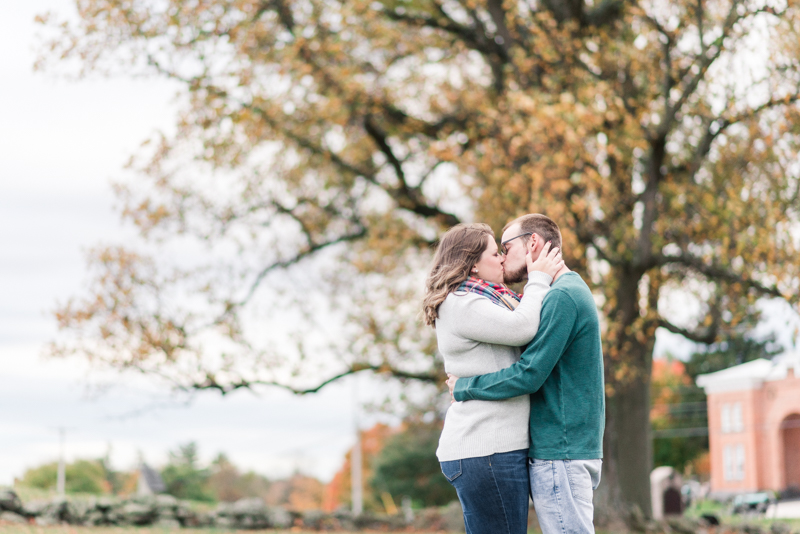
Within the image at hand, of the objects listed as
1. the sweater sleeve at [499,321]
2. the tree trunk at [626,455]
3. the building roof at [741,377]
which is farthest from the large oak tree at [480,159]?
the building roof at [741,377]

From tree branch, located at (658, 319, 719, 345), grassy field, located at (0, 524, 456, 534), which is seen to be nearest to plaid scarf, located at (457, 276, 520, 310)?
grassy field, located at (0, 524, 456, 534)

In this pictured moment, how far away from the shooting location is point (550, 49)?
10.5 m

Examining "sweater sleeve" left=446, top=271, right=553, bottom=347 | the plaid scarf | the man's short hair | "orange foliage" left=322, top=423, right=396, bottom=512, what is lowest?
"orange foliage" left=322, top=423, right=396, bottom=512

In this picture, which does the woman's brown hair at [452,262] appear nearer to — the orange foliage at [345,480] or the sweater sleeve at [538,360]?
the sweater sleeve at [538,360]

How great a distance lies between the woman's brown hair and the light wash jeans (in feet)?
2.77

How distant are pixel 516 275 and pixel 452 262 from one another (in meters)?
0.35

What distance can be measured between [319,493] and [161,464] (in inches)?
1148

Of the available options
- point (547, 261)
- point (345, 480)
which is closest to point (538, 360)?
point (547, 261)

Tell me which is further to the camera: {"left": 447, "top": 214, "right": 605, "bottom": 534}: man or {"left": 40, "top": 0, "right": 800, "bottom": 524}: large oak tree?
{"left": 40, "top": 0, "right": 800, "bottom": 524}: large oak tree

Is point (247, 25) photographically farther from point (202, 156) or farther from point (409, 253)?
point (409, 253)

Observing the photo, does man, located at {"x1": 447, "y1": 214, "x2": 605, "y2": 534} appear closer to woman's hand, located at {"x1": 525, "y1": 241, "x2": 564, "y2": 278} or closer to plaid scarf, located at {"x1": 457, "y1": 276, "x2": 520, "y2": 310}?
woman's hand, located at {"x1": 525, "y1": 241, "x2": 564, "y2": 278}

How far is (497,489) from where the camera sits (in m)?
3.25

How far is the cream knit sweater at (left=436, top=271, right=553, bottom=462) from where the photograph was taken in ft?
10.7

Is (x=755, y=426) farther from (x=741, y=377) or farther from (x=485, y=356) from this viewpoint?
(x=485, y=356)
